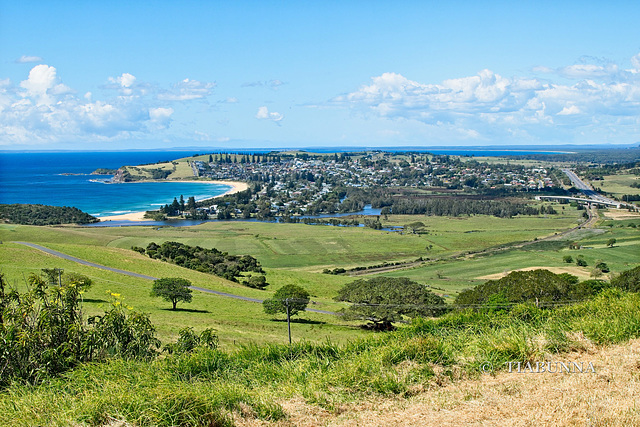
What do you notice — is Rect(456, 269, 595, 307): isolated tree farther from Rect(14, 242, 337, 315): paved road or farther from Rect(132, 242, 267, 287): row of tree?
Rect(132, 242, 267, 287): row of tree

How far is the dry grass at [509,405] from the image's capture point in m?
6.45

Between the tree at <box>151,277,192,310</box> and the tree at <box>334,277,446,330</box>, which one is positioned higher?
the tree at <box>151,277,192,310</box>

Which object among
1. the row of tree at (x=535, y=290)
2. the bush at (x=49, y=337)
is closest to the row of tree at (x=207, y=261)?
the row of tree at (x=535, y=290)

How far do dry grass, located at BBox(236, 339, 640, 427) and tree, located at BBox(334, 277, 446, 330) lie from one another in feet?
77.3

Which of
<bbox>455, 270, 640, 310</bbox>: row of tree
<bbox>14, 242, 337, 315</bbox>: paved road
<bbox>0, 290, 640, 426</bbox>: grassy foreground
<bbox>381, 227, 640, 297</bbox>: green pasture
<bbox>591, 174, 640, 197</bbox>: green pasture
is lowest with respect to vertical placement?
<bbox>381, 227, 640, 297</bbox>: green pasture

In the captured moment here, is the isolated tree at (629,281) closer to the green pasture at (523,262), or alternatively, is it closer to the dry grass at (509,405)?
the green pasture at (523,262)

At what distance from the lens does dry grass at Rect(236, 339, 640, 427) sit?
6.45 m

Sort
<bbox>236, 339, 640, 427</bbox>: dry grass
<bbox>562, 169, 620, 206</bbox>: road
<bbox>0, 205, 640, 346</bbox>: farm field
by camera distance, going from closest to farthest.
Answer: <bbox>236, 339, 640, 427</bbox>: dry grass
<bbox>0, 205, 640, 346</bbox>: farm field
<bbox>562, 169, 620, 206</bbox>: road

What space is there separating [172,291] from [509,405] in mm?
30866

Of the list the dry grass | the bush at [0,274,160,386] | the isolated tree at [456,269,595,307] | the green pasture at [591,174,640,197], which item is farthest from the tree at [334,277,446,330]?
the green pasture at [591,174,640,197]

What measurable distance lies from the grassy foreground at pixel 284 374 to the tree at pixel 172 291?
2533 centimetres

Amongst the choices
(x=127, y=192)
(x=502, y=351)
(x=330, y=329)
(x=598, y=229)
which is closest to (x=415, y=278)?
(x=330, y=329)

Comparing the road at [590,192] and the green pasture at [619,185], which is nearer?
the road at [590,192]

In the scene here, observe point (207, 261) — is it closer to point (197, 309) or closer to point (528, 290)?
point (197, 309)
